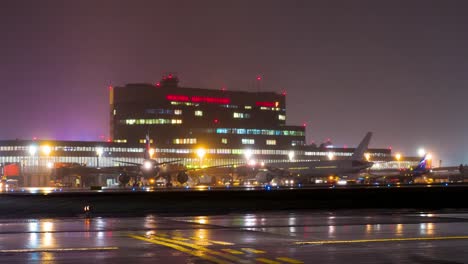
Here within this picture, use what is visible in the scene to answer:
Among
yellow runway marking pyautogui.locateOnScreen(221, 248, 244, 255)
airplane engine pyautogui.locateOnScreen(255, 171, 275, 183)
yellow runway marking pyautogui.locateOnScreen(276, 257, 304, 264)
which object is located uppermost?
airplane engine pyautogui.locateOnScreen(255, 171, 275, 183)

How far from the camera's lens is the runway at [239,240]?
2091 centimetres

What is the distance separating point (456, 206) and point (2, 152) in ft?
512

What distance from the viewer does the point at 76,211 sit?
45156 millimetres

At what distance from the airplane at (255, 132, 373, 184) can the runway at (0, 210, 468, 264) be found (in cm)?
9346

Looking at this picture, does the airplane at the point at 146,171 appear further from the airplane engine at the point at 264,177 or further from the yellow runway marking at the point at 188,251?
the yellow runway marking at the point at 188,251

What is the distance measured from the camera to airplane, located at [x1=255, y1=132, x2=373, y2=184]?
131 metres

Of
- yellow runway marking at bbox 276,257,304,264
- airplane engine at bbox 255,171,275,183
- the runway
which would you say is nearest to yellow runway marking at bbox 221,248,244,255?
the runway

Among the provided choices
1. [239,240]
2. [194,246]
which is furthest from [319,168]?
[194,246]

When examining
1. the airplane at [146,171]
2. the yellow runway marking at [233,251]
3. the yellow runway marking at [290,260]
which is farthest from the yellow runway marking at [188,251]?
the airplane at [146,171]

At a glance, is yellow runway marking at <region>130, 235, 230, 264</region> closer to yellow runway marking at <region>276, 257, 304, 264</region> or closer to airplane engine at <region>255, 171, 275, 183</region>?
yellow runway marking at <region>276, 257, 304, 264</region>

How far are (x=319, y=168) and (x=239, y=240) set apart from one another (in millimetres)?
110250

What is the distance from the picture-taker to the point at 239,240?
25875 millimetres

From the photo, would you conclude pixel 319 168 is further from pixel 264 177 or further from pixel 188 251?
pixel 188 251

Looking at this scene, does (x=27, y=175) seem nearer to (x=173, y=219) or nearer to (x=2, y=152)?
(x=2, y=152)
